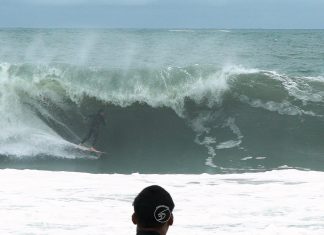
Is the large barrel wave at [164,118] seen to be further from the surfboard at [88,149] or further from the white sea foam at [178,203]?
the white sea foam at [178,203]

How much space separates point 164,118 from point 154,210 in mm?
14622

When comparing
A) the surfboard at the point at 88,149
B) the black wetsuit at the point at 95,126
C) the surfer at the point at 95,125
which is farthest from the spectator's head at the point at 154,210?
the black wetsuit at the point at 95,126

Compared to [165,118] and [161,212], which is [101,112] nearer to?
[165,118]

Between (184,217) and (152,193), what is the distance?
478 centimetres

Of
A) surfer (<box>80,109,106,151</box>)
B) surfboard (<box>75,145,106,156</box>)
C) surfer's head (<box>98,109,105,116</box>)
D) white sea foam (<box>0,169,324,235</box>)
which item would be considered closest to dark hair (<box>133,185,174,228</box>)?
white sea foam (<box>0,169,324,235</box>)

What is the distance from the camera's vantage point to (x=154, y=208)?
7.41ft

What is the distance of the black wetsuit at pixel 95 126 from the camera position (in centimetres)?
1512

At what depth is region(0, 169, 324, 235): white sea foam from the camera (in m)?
6.48

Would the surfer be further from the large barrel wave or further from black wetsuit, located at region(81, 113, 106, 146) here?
the large barrel wave

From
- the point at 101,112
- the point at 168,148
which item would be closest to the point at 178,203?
the point at 168,148

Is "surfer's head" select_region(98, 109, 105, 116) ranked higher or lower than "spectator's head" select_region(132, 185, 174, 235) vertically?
higher

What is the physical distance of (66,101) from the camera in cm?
1723

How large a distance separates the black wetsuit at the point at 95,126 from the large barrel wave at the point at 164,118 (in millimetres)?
207

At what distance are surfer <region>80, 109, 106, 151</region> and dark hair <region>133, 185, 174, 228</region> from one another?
1243 cm
